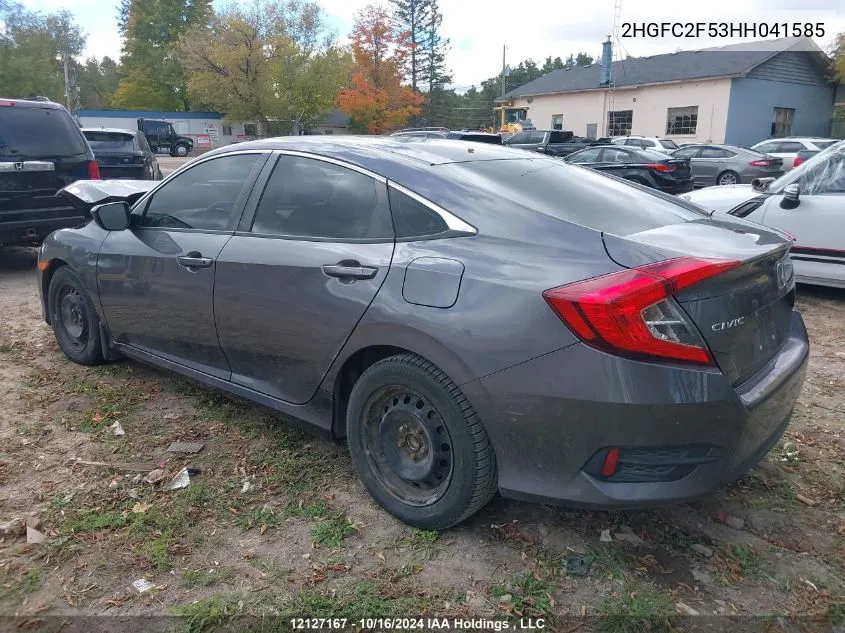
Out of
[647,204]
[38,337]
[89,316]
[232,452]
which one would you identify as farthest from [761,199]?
[38,337]

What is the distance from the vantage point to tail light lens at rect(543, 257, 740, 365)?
2201 mm

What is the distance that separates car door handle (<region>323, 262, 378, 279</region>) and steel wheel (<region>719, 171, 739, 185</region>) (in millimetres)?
17196

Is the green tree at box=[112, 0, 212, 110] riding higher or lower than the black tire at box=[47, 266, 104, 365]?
higher

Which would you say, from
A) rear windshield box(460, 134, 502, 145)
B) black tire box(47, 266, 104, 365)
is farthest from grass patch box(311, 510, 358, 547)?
rear windshield box(460, 134, 502, 145)

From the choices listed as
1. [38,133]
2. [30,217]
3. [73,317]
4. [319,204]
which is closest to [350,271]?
[319,204]

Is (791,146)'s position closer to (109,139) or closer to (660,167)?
(660,167)

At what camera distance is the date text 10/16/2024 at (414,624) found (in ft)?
7.57

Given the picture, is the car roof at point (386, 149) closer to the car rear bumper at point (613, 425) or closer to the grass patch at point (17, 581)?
the car rear bumper at point (613, 425)

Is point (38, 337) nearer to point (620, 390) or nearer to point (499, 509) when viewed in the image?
point (499, 509)

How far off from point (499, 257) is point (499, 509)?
1180 mm

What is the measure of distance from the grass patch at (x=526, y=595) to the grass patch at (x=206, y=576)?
100cm

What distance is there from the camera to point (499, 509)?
2.99m

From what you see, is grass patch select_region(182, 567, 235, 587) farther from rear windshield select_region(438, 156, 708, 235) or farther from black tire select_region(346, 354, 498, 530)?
rear windshield select_region(438, 156, 708, 235)

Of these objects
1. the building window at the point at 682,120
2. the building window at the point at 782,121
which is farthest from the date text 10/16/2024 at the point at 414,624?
the building window at the point at 782,121
